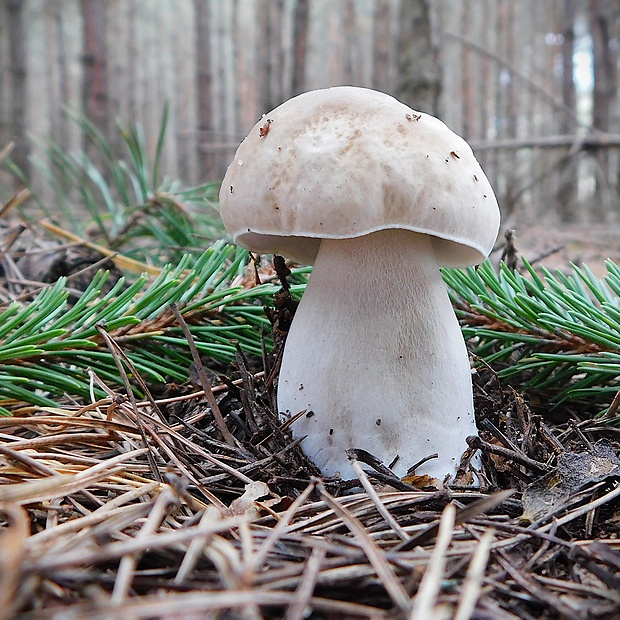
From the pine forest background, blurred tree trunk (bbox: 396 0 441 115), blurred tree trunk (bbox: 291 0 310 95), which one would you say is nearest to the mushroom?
the pine forest background

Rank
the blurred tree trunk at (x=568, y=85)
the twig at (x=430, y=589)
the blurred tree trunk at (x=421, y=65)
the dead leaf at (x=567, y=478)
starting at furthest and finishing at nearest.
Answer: the blurred tree trunk at (x=568, y=85), the blurred tree trunk at (x=421, y=65), the dead leaf at (x=567, y=478), the twig at (x=430, y=589)

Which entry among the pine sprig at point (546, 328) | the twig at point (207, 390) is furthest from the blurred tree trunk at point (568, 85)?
the twig at point (207, 390)

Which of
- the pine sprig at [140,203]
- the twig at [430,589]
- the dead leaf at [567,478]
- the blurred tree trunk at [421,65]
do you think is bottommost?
the dead leaf at [567,478]

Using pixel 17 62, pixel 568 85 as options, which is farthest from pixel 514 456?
pixel 17 62

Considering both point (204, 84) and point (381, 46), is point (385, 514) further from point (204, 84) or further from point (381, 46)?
point (381, 46)

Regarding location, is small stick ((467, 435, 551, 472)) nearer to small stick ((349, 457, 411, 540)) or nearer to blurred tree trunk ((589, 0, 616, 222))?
small stick ((349, 457, 411, 540))

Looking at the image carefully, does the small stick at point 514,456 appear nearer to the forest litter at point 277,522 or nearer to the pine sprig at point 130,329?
the forest litter at point 277,522
